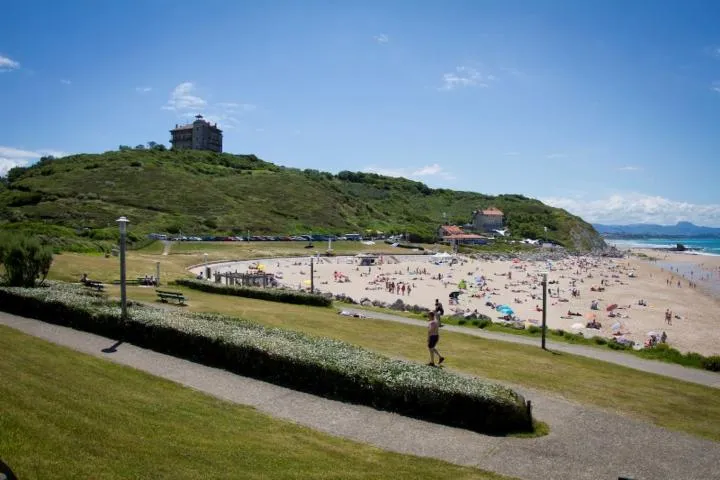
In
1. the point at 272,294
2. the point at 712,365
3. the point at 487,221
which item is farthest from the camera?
the point at 487,221

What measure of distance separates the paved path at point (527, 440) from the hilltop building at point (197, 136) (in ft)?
531

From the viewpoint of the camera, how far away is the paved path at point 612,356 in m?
16.4

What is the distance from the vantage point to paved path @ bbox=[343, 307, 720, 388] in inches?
644

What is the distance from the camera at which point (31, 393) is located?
7531 millimetres

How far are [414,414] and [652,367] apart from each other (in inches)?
429

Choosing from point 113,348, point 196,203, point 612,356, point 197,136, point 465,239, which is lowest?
point 612,356

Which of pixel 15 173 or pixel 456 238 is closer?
pixel 456 238

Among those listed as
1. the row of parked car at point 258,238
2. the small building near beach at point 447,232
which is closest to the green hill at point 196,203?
the row of parked car at point 258,238

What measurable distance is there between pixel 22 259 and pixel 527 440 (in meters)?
17.9

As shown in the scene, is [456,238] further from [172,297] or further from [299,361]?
[299,361]

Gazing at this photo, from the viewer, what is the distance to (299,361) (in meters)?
11.6

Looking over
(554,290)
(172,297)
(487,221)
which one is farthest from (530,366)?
(487,221)

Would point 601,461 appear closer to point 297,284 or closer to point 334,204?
point 297,284

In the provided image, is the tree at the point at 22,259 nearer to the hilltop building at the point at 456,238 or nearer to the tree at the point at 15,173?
the hilltop building at the point at 456,238
